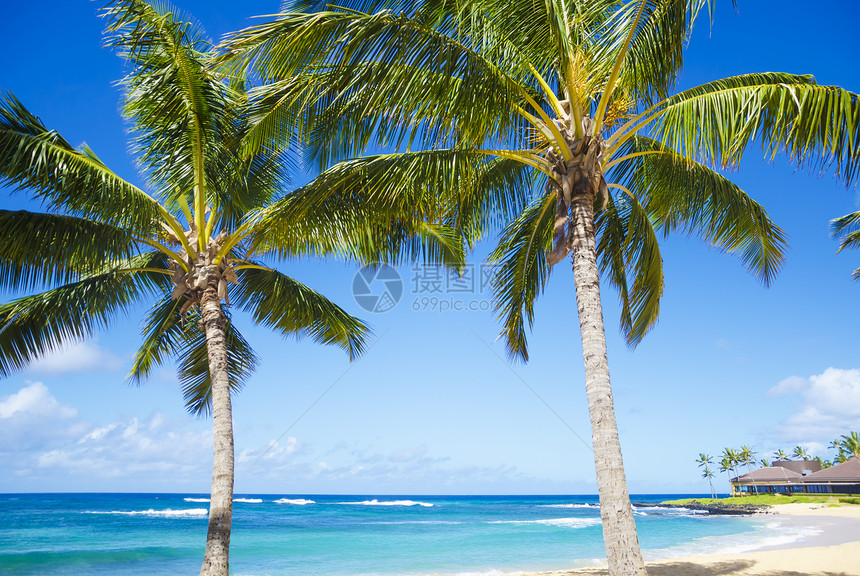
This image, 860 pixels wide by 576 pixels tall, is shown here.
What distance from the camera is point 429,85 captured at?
573 cm

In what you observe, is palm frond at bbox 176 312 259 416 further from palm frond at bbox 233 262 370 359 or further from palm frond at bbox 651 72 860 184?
palm frond at bbox 651 72 860 184

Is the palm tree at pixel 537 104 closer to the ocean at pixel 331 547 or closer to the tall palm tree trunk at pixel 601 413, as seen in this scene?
the tall palm tree trunk at pixel 601 413

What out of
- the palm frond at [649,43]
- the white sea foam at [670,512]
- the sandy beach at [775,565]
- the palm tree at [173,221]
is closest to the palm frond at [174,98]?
the palm tree at [173,221]

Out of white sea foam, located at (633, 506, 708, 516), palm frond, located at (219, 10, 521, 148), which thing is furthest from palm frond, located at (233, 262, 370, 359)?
white sea foam, located at (633, 506, 708, 516)

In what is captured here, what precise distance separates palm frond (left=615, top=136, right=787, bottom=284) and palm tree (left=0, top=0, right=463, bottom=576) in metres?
2.97

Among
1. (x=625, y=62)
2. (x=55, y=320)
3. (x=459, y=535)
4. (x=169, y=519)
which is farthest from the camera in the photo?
Result: (x=169, y=519)

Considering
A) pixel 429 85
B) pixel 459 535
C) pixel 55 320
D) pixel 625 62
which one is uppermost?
pixel 625 62

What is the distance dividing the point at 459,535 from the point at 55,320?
26.7 metres

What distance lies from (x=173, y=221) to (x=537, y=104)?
5.19 m

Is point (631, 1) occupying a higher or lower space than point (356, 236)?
higher

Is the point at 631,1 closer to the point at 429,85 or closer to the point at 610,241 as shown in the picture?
the point at 429,85

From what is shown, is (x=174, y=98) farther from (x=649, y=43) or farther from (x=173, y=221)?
(x=649, y=43)

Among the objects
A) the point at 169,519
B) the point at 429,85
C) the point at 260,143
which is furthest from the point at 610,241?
the point at 169,519

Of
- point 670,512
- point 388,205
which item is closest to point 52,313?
point 388,205
